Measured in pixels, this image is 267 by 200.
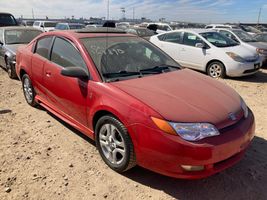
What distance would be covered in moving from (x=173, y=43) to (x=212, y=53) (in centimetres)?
163

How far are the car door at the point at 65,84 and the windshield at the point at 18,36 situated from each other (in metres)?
4.51

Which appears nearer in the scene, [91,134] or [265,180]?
[265,180]

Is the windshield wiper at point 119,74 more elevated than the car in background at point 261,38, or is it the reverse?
the windshield wiper at point 119,74

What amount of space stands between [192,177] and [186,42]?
23.7 feet

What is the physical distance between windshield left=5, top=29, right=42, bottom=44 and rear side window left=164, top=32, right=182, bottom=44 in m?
4.56

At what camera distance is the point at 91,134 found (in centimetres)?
360

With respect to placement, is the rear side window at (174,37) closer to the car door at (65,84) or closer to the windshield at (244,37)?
the windshield at (244,37)

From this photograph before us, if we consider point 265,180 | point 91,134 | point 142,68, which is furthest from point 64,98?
point 265,180

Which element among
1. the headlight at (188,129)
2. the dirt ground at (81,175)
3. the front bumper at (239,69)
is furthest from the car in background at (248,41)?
the headlight at (188,129)

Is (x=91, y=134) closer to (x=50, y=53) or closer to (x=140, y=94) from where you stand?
(x=140, y=94)

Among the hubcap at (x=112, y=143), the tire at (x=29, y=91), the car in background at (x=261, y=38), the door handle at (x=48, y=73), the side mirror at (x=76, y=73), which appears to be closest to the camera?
the hubcap at (x=112, y=143)

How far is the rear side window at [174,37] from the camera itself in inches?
378

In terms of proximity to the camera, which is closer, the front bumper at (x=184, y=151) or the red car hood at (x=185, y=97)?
the front bumper at (x=184, y=151)

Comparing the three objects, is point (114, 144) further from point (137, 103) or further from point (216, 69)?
point (216, 69)
